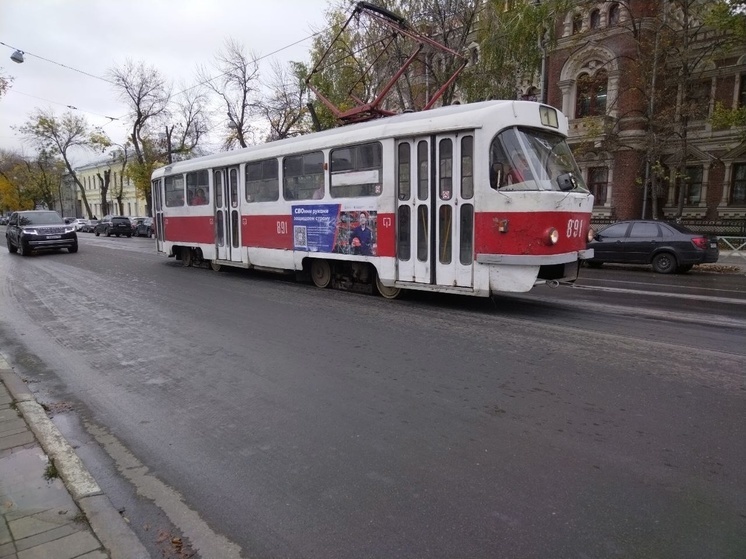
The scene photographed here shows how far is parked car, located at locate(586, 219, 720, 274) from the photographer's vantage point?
579 inches

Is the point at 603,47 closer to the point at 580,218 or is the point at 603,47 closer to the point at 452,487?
the point at 580,218

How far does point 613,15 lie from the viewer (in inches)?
1063

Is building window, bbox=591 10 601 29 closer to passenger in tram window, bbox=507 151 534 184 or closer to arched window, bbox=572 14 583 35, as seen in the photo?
arched window, bbox=572 14 583 35

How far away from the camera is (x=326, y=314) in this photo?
8.34 metres

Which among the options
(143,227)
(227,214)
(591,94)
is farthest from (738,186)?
(143,227)

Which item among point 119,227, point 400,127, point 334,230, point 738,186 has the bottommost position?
point 119,227

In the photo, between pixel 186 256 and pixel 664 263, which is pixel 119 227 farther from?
pixel 664 263

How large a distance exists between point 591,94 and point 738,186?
8690mm

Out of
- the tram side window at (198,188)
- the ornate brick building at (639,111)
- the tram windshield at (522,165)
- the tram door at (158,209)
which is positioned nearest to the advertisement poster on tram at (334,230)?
the tram windshield at (522,165)

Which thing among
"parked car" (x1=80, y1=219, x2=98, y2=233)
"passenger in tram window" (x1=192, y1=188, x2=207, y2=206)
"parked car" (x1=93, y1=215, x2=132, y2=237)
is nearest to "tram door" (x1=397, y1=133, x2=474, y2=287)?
"passenger in tram window" (x1=192, y1=188, x2=207, y2=206)

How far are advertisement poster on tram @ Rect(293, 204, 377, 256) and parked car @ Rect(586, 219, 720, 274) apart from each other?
8.66m

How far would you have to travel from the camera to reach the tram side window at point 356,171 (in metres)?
9.24

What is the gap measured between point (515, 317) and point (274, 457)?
5251 mm

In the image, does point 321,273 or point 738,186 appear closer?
point 321,273
